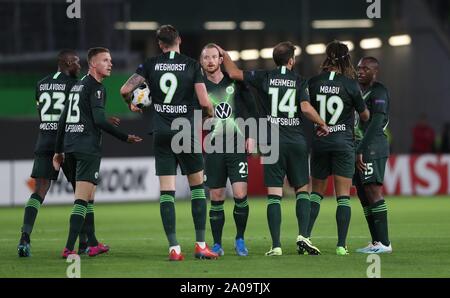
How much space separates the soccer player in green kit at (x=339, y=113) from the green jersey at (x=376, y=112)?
0.78ft

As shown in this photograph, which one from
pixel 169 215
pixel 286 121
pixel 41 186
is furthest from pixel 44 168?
pixel 286 121

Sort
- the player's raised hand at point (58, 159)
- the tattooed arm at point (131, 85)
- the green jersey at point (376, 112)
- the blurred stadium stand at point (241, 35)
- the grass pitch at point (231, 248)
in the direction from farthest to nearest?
the blurred stadium stand at point (241, 35)
the green jersey at point (376, 112)
the player's raised hand at point (58, 159)
the tattooed arm at point (131, 85)
the grass pitch at point (231, 248)

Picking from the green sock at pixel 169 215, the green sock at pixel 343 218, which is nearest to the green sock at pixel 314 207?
the green sock at pixel 343 218

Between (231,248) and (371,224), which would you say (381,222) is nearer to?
(371,224)

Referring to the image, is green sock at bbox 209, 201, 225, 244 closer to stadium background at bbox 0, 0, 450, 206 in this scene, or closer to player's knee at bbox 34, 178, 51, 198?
player's knee at bbox 34, 178, 51, 198

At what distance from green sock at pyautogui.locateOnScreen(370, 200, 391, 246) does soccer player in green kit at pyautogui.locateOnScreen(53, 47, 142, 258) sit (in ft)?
9.71

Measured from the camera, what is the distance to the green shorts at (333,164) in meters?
12.4

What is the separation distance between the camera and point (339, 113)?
12398mm

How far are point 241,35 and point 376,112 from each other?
2815 cm

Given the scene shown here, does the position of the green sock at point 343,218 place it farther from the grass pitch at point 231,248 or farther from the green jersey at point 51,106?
the green jersey at point 51,106

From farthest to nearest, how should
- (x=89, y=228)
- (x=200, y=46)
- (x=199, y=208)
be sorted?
(x=200, y=46), (x=89, y=228), (x=199, y=208)

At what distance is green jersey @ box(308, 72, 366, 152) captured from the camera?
1234 centimetres
